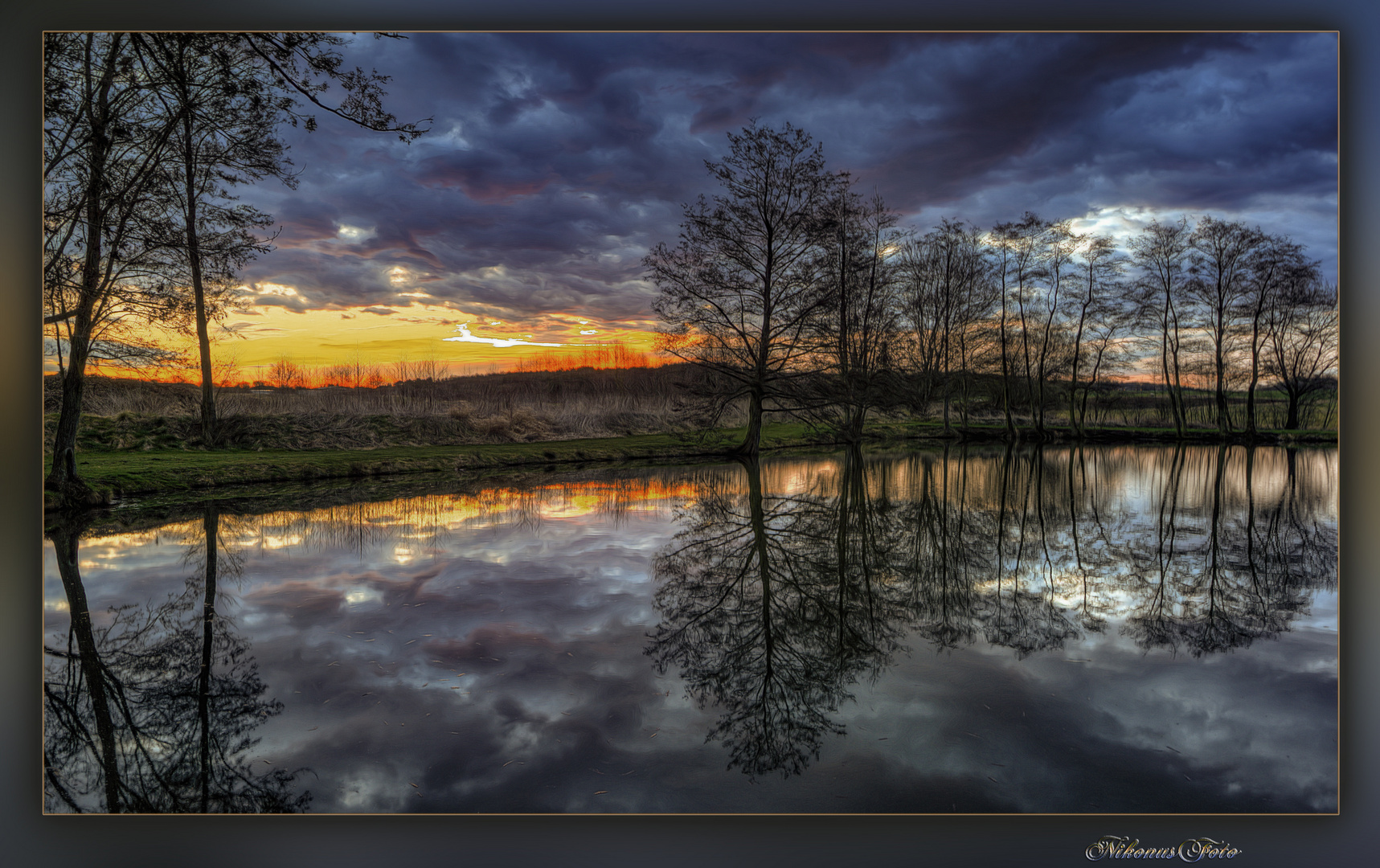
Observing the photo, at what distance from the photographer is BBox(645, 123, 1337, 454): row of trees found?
6.73 m

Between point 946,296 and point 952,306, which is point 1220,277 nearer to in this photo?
point 946,296

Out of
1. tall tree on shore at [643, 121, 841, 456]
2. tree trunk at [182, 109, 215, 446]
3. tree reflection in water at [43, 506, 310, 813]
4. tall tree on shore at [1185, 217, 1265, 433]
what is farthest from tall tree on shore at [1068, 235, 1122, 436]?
tree trunk at [182, 109, 215, 446]

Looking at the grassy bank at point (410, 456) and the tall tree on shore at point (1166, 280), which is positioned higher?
the tall tree on shore at point (1166, 280)

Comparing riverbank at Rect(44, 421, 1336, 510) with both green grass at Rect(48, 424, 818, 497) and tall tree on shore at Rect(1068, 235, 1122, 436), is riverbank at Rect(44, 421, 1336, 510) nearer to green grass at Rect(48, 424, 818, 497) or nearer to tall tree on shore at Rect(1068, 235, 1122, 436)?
green grass at Rect(48, 424, 818, 497)

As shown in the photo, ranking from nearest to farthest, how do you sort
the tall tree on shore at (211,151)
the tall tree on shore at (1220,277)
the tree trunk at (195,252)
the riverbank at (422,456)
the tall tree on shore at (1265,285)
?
the tall tree on shore at (211,151) → the tall tree on shore at (1265,285) → the tree trunk at (195,252) → the tall tree on shore at (1220,277) → the riverbank at (422,456)

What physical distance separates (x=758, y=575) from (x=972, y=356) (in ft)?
44.0

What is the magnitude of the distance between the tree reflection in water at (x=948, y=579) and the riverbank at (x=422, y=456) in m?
1.28

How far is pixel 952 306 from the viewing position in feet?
49.0

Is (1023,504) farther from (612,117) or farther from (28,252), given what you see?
(28,252)

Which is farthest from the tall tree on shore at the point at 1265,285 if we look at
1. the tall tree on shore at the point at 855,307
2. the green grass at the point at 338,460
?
the green grass at the point at 338,460

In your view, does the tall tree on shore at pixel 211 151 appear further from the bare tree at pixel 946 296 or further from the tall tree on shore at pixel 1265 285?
the bare tree at pixel 946 296

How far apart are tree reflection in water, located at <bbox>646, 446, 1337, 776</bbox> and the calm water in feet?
0.13

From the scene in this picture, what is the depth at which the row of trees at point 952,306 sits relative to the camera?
6.73m
